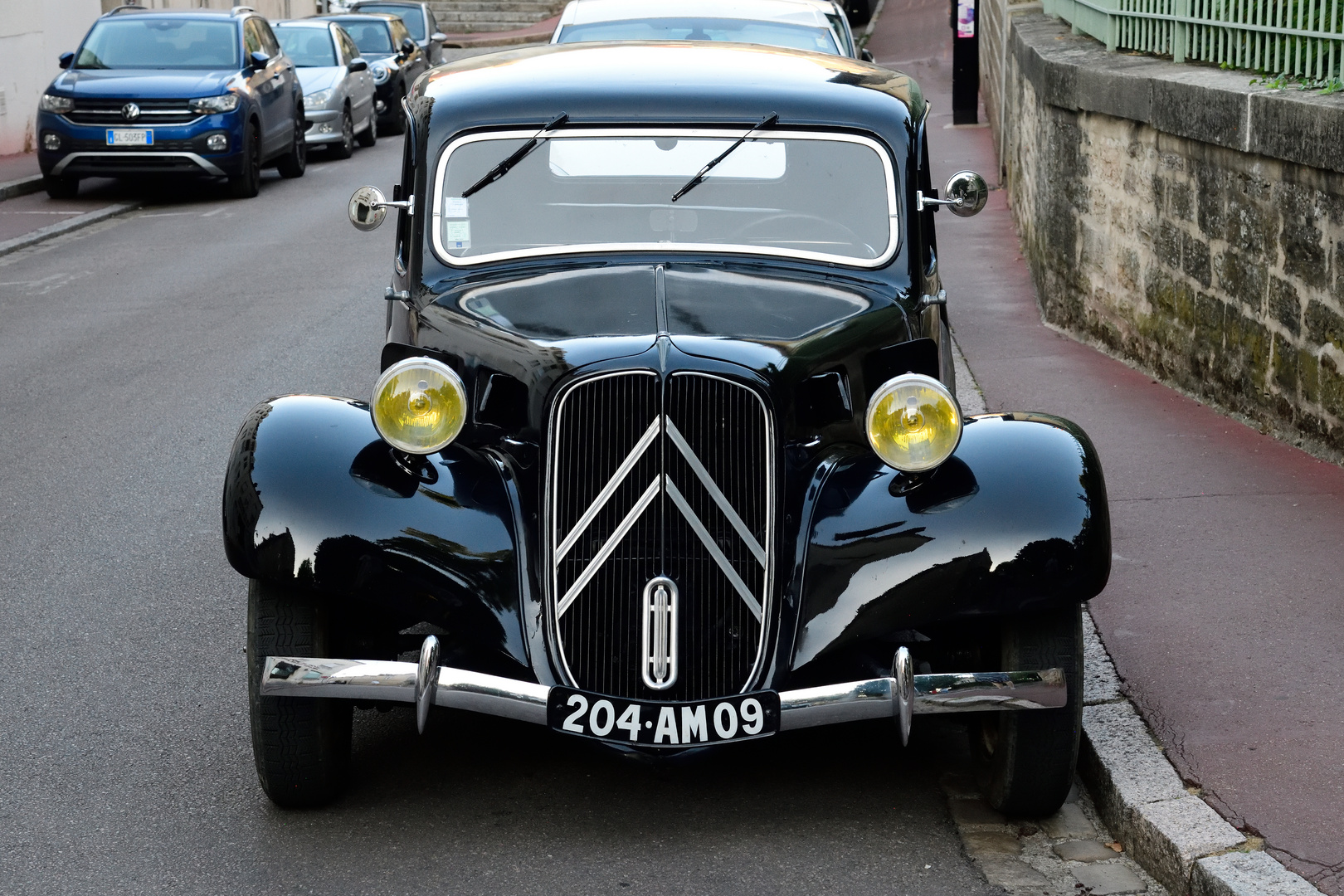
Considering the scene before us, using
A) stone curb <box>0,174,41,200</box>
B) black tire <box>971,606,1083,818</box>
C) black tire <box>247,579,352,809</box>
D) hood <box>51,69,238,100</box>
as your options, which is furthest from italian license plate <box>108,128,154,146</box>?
black tire <box>971,606,1083,818</box>

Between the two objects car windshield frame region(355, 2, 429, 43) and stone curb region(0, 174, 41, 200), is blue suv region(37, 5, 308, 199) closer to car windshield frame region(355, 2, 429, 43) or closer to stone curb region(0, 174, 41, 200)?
stone curb region(0, 174, 41, 200)

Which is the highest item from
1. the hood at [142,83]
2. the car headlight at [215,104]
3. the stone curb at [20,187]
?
the hood at [142,83]

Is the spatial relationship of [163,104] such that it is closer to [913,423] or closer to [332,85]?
[332,85]

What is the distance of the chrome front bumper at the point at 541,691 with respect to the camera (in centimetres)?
420

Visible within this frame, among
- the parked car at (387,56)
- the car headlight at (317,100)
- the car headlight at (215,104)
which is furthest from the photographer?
the parked car at (387,56)

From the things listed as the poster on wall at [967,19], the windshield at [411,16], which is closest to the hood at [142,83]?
the poster on wall at [967,19]

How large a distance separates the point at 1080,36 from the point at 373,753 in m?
9.30

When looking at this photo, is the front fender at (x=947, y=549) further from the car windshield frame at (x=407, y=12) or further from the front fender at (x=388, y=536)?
the car windshield frame at (x=407, y=12)

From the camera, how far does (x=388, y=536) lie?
4.41 m

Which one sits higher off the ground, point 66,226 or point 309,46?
point 309,46

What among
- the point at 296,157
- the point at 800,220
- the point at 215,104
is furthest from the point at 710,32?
the point at 296,157

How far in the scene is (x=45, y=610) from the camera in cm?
631

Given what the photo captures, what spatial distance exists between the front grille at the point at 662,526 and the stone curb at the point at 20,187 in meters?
15.9

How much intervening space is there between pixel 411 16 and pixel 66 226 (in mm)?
18063
